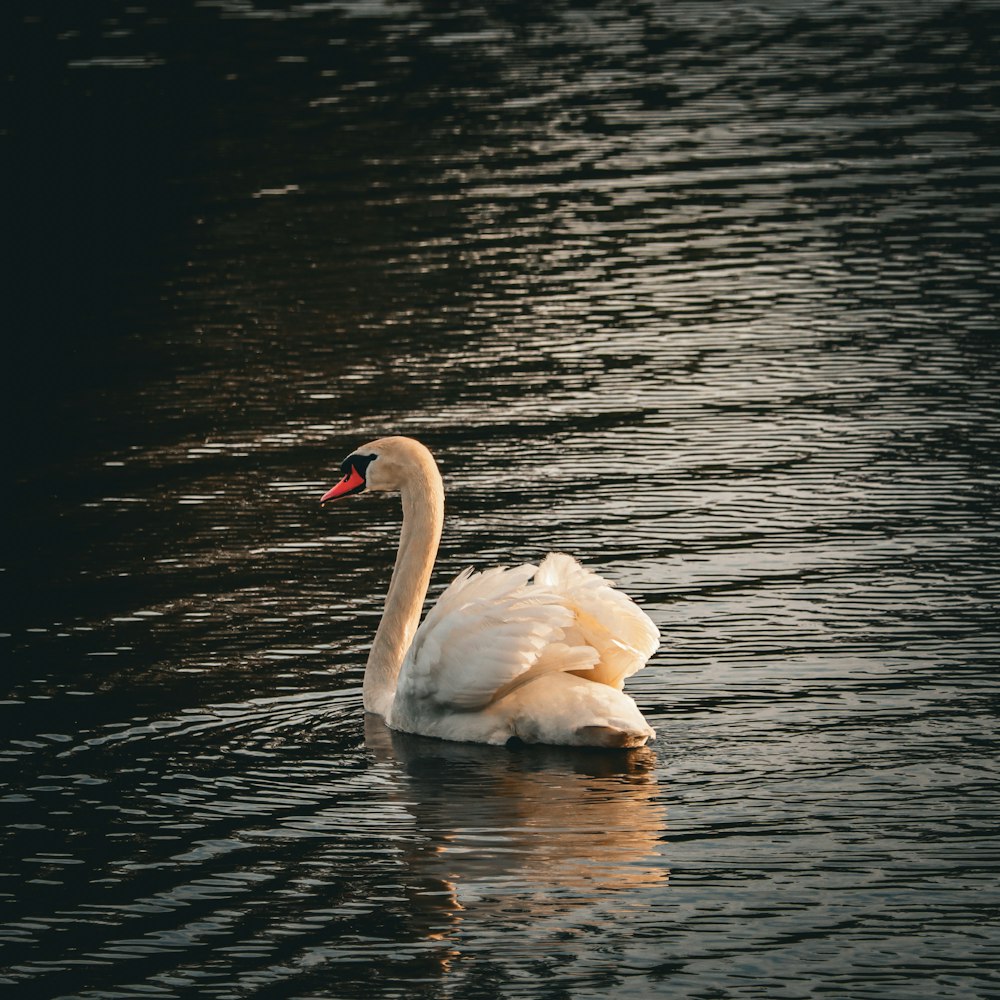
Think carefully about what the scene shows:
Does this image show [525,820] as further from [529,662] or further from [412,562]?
[412,562]

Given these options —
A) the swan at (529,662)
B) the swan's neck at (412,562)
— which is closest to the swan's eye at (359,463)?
the swan's neck at (412,562)

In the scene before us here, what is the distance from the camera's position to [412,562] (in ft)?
38.6

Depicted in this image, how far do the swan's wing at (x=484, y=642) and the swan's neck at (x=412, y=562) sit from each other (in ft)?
2.55

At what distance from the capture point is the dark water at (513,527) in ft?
27.7

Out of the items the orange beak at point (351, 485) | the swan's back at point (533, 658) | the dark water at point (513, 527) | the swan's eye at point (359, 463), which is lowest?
the dark water at point (513, 527)

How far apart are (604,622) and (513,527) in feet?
12.7

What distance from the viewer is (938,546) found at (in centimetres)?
1332

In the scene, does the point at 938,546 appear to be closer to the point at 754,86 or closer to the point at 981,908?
the point at 981,908

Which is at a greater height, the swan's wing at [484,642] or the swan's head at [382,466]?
the swan's head at [382,466]

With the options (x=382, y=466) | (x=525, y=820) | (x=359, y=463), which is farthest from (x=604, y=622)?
(x=359, y=463)

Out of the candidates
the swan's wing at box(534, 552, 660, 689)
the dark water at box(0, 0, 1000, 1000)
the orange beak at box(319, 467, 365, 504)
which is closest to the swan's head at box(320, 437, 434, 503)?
the orange beak at box(319, 467, 365, 504)

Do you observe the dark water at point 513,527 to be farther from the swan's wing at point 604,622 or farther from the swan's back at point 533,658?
the swan's wing at point 604,622

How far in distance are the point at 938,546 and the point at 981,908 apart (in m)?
5.33

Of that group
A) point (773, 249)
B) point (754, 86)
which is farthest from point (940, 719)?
point (754, 86)
